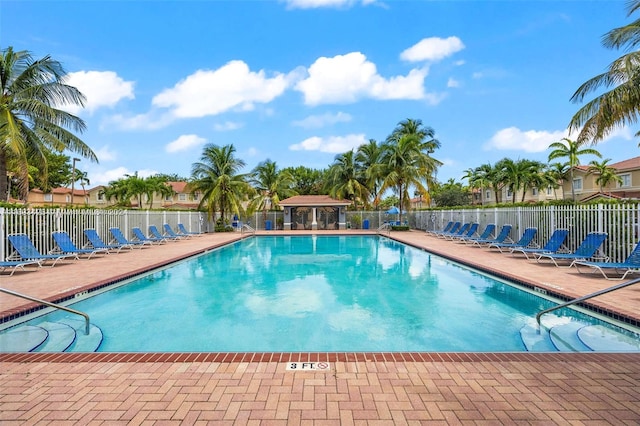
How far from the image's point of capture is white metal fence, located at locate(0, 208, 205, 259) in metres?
10.3

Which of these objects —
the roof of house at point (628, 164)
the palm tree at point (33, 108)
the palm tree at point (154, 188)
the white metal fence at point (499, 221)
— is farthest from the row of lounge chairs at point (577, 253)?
the palm tree at point (154, 188)

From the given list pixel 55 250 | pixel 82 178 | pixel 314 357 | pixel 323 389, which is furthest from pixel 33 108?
pixel 82 178

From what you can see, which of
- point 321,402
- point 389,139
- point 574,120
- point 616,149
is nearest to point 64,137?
point 321,402

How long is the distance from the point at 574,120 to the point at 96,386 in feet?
49.2

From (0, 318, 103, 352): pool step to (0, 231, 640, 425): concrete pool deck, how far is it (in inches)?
27.8

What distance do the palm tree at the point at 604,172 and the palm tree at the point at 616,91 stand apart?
31.2 meters

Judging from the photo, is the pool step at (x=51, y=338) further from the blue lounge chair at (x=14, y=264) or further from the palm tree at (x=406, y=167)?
the palm tree at (x=406, y=167)

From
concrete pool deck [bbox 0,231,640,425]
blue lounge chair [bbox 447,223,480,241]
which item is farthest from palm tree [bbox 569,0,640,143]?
concrete pool deck [bbox 0,231,640,425]

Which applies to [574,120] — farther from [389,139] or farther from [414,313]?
[389,139]

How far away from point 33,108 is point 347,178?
935 inches

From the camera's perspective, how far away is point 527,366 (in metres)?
3.46

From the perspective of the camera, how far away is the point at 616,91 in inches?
434

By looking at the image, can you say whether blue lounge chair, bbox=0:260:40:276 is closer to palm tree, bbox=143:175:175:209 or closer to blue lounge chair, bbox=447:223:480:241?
blue lounge chair, bbox=447:223:480:241

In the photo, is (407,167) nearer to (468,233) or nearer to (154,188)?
(468,233)
